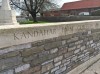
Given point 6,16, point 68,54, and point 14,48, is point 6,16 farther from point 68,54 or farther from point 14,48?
point 14,48

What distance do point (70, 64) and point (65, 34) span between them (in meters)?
0.86

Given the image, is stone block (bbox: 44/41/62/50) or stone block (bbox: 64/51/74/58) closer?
stone block (bbox: 44/41/62/50)

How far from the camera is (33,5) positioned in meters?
31.0

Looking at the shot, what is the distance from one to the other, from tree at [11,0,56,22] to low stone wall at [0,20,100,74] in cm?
2500

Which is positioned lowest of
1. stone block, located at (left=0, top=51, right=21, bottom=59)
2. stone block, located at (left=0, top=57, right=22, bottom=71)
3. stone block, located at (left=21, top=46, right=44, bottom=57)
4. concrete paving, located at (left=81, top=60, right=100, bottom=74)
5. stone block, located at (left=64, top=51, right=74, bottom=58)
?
concrete paving, located at (left=81, top=60, right=100, bottom=74)

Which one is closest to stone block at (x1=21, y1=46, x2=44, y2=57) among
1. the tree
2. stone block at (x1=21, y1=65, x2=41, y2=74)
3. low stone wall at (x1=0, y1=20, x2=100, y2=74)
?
low stone wall at (x1=0, y1=20, x2=100, y2=74)

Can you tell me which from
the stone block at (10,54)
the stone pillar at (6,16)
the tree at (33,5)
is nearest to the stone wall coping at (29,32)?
the stone block at (10,54)

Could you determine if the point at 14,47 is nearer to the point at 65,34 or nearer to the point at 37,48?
the point at 37,48

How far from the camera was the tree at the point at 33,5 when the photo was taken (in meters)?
30.1

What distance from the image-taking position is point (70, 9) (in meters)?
51.7

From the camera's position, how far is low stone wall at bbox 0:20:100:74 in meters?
2.83

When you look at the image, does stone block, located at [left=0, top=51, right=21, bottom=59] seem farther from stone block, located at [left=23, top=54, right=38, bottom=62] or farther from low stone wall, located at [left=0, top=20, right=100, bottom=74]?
stone block, located at [left=23, top=54, right=38, bottom=62]

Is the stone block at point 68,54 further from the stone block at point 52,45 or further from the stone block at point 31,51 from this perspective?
the stone block at point 31,51

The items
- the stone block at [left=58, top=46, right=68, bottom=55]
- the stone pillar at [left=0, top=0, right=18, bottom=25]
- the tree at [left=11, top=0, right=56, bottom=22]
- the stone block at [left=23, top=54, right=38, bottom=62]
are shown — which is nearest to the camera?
the stone block at [left=23, top=54, right=38, bottom=62]
